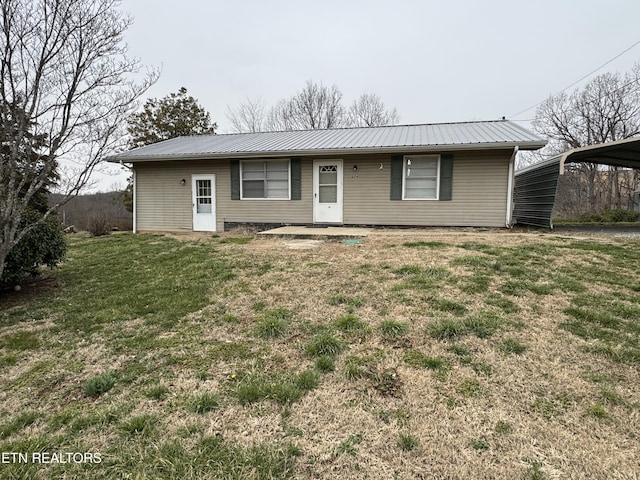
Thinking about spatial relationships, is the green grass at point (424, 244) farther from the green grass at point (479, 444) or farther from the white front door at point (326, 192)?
the green grass at point (479, 444)

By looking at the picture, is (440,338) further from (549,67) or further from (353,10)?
(549,67)

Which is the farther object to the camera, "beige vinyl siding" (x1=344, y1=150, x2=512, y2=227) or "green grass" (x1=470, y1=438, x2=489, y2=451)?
"beige vinyl siding" (x1=344, y1=150, x2=512, y2=227)

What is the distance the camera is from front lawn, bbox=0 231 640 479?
186 cm

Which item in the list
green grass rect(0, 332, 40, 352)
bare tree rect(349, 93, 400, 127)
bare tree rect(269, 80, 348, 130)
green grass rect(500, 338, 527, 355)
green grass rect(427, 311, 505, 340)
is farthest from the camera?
bare tree rect(349, 93, 400, 127)

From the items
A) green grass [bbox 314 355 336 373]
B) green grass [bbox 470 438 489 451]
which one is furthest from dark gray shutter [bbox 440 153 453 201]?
green grass [bbox 470 438 489 451]

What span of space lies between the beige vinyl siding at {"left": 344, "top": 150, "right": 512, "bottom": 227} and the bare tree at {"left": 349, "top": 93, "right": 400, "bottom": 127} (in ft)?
58.7

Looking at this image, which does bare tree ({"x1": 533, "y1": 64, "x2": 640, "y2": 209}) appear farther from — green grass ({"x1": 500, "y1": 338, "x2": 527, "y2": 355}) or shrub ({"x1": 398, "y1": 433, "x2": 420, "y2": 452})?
shrub ({"x1": 398, "y1": 433, "x2": 420, "y2": 452})

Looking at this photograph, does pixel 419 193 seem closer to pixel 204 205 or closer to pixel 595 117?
pixel 204 205

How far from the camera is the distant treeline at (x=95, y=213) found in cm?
1267

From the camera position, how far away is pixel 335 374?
2.63m

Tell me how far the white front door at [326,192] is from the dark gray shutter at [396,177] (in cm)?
149

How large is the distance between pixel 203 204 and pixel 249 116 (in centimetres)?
1718

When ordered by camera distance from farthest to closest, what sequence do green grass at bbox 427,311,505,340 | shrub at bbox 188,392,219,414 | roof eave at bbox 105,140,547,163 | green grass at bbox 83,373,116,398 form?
roof eave at bbox 105,140,547,163
green grass at bbox 427,311,505,340
green grass at bbox 83,373,116,398
shrub at bbox 188,392,219,414

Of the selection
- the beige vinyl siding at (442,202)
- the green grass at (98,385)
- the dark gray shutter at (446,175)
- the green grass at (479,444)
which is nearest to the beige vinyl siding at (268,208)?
the beige vinyl siding at (442,202)
